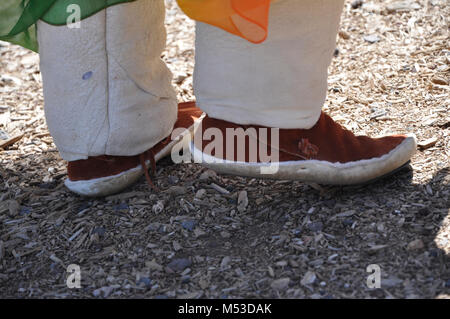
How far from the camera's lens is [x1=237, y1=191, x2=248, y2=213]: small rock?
1.42 metres

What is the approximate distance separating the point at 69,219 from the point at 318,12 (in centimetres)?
72

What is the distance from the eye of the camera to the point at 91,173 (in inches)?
56.9

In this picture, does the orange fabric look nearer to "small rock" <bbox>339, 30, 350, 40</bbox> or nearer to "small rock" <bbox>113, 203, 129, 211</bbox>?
"small rock" <bbox>113, 203, 129, 211</bbox>

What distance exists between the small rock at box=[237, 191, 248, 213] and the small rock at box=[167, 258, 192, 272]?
208 mm

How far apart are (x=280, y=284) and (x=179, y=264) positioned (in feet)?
0.71

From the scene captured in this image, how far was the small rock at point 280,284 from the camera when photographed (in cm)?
116

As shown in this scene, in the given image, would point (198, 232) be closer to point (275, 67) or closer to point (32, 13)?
point (275, 67)

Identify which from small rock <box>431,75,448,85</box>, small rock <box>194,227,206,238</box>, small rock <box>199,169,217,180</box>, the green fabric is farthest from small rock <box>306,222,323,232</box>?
small rock <box>431,75,448,85</box>

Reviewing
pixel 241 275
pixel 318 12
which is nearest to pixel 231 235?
pixel 241 275

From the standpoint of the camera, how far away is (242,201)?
1442 millimetres

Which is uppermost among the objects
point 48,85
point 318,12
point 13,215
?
point 318,12

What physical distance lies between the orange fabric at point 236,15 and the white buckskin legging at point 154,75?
84mm

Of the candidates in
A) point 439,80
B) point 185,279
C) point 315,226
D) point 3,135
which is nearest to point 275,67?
point 315,226

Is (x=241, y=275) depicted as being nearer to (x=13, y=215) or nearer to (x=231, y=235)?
(x=231, y=235)
